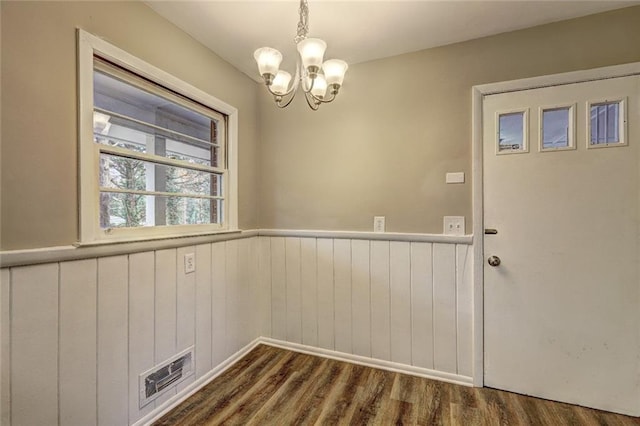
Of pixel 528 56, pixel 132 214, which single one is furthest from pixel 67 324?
pixel 528 56

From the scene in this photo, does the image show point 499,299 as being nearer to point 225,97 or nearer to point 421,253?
point 421,253

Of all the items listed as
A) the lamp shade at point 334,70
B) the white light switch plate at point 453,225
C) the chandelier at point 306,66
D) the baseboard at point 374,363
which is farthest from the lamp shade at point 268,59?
the baseboard at point 374,363

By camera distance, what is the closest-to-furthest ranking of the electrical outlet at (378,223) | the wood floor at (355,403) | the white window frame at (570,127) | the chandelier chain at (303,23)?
the chandelier chain at (303,23), the wood floor at (355,403), the white window frame at (570,127), the electrical outlet at (378,223)

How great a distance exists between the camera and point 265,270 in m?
2.52

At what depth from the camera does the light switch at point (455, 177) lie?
1.94 m

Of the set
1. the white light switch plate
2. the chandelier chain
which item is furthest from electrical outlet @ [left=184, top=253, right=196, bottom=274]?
the white light switch plate

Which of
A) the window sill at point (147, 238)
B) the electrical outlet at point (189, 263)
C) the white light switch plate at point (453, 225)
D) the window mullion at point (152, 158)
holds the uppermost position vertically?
the window mullion at point (152, 158)

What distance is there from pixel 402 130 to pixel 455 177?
20.0 inches

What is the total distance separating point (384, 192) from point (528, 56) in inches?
48.8

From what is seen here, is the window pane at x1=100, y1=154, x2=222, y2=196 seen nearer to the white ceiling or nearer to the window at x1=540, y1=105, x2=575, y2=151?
the white ceiling

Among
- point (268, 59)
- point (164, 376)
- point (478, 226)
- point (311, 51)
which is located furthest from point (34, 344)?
point (478, 226)

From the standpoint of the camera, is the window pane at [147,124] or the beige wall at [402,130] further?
the beige wall at [402,130]

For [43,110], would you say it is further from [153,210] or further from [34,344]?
[34,344]

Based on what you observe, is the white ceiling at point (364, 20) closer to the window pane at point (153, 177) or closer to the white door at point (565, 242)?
the white door at point (565, 242)
